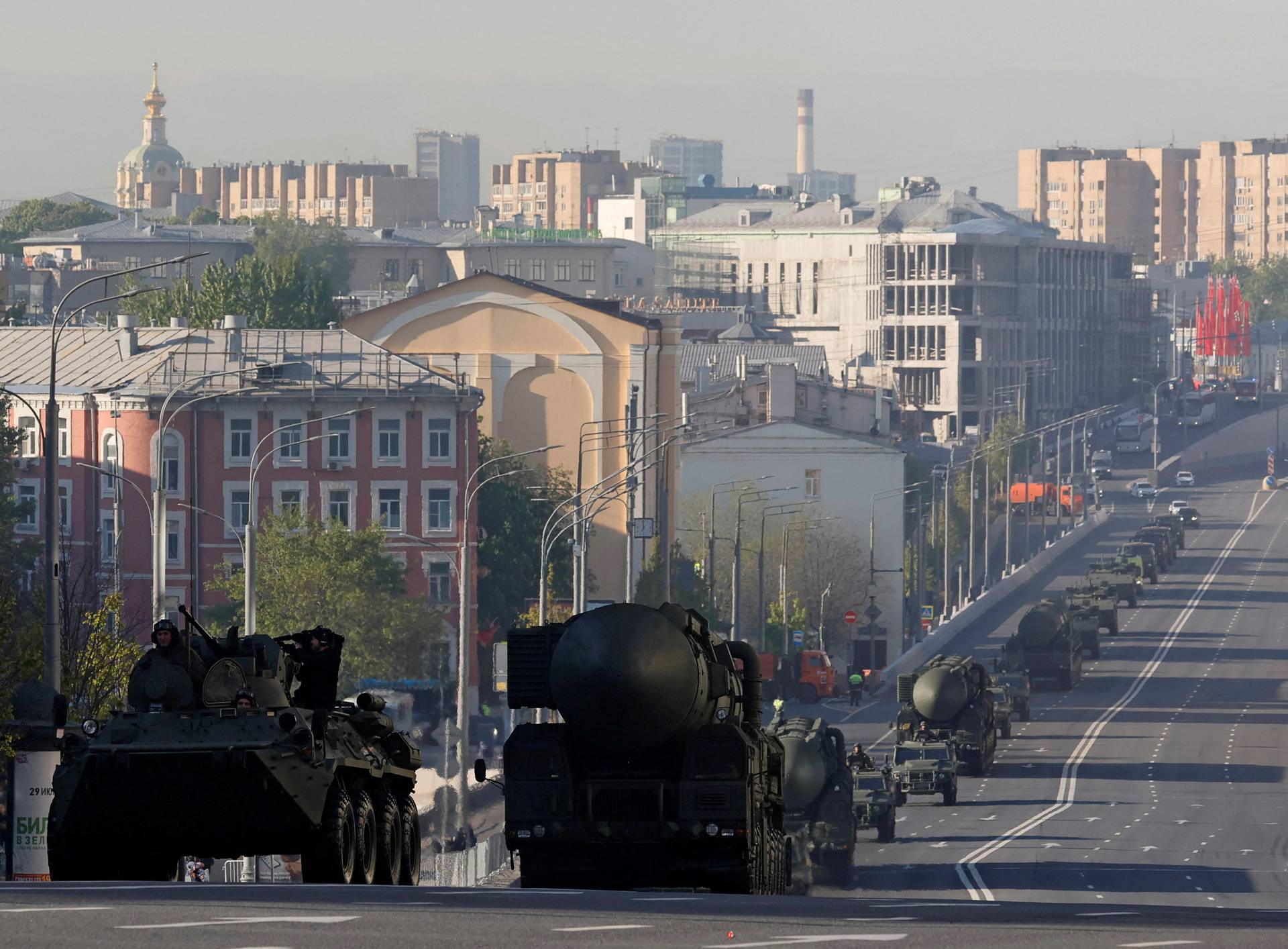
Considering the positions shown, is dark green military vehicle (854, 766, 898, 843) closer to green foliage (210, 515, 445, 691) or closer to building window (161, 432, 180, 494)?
green foliage (210, 515, 445, 691)

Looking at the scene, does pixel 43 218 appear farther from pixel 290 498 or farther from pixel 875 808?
pixel 875 808

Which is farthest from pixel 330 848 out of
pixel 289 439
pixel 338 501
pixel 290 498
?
pixel 338 501

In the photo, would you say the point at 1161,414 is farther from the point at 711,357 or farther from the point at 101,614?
the point at 101,614

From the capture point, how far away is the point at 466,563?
55.1 m

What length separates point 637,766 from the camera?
28.3 m

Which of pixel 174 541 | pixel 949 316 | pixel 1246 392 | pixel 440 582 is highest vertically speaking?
pixel 949 316

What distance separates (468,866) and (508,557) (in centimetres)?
4657

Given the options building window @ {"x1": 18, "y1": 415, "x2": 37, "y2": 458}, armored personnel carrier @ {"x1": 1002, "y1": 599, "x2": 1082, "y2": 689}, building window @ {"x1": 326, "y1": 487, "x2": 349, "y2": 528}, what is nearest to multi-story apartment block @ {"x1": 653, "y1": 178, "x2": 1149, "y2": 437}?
armored personnel carrier @ {"x1": 1002, "y1": 599, "x2": 1082, "y2": 689}

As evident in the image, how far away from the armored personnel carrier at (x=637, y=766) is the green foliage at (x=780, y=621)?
230 feet

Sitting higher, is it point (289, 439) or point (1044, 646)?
point (289, 439)

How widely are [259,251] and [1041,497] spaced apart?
189 feet

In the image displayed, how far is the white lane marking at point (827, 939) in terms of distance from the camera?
1659 centimetres

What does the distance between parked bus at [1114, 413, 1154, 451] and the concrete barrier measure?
2481cm

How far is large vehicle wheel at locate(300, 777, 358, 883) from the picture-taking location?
2283 cm
